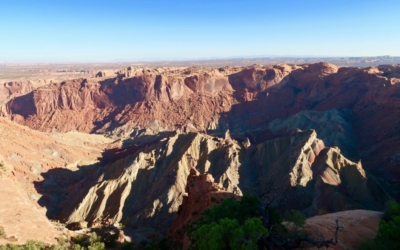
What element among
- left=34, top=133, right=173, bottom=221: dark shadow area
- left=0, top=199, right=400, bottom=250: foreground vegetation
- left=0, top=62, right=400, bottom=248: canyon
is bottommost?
left=34, top=133, right=173, bottom=221: dark shadow area

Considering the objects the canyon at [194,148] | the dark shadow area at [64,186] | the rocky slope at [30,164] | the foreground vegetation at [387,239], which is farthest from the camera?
the dark shadow area at [64,186]

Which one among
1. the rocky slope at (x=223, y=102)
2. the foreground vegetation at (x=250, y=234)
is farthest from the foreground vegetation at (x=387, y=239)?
the rocky slope at (x=223, y=102)

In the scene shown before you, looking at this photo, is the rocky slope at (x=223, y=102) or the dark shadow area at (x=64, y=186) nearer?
the dark shadow area at (x=64, y=186)

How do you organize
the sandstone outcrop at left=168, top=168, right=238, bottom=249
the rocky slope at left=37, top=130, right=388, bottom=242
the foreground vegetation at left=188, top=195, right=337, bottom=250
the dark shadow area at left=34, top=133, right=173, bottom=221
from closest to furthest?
the foreground vegetation at left=188, top=195, right=337, bottom=250
the sandstone outcrop at left=168, top=168, right=238, bottom=249
the rocky slope at left=37, top=130, right=388, bottom=242
the dark shadow area at left=34, top=133, right=173, bottom=221

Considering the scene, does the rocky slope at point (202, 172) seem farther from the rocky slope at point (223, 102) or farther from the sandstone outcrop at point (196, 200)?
the rocky slope at point (223, 102)

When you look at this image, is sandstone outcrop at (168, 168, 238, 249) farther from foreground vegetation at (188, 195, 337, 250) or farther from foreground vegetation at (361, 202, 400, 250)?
foreground vegetation at (361, 202, 400, 250)

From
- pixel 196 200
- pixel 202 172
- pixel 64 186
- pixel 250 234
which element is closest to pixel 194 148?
pixel 202 172

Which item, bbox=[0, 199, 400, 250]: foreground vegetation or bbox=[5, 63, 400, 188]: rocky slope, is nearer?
bbox=[0, 199, 400, 250]: foreground vegetation

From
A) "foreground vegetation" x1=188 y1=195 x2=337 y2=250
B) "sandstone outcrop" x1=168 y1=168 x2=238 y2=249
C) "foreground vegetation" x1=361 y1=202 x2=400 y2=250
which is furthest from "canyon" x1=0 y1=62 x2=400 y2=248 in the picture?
"foreground vegetation" x1=361 y1=202 x2=400 y2=250
